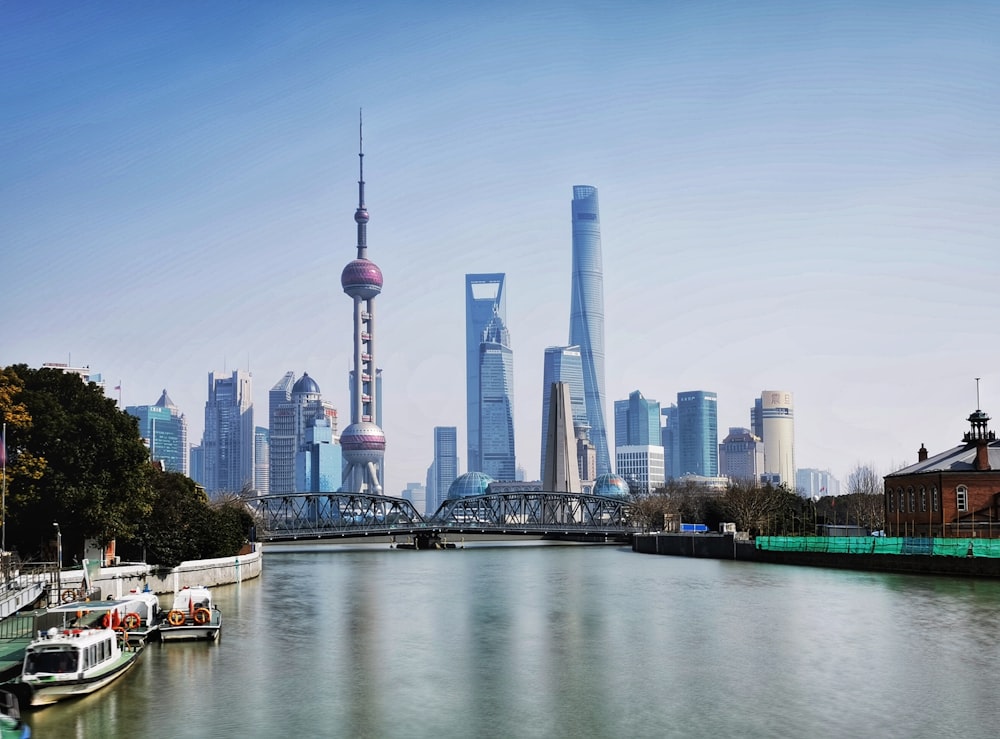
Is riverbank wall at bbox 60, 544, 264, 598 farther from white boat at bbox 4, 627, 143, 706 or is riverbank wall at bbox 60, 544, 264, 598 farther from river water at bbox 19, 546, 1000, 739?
Result: white boat at bbox 4, 627, 143, 706

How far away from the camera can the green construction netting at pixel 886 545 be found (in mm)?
92938

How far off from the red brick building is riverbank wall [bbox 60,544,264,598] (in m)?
64.8

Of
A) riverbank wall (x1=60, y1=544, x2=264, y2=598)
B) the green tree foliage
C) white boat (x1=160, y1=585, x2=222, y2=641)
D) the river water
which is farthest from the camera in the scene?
the green tree foliage

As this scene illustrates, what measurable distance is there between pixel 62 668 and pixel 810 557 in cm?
8978

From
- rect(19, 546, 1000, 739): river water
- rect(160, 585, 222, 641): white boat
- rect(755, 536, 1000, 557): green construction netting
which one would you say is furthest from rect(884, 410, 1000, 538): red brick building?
rect(160, 585, 222, 641): white boat

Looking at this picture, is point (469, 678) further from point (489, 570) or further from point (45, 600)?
point (489, 570)

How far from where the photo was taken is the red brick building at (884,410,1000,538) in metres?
102

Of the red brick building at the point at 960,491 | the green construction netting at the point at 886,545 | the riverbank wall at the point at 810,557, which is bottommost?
the riverbank wall at the point at 810,557

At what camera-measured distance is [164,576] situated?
267ft

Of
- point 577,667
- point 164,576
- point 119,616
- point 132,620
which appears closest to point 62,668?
point 119,616

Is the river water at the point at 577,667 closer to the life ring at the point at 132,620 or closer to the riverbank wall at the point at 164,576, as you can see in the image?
the life ring at the point at 132,620

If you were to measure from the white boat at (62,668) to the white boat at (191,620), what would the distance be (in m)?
13.0

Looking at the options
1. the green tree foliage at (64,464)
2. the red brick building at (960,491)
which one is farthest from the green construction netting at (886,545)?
the green tree foliage at (64,464)

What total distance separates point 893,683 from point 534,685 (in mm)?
14798
